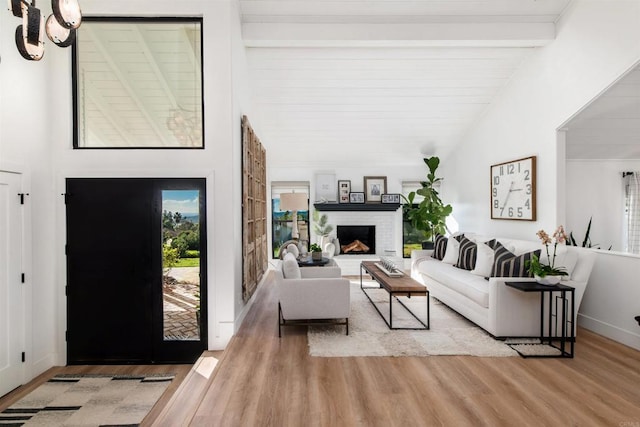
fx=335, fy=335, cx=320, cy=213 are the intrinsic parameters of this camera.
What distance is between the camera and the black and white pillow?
380 centimetres

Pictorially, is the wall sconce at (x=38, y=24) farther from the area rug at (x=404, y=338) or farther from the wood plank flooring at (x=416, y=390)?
the area rug at (x=404, y=338)

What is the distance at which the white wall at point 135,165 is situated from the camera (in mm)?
3420

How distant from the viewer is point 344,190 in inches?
306

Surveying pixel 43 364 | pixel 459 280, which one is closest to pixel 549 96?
pixel 459 280

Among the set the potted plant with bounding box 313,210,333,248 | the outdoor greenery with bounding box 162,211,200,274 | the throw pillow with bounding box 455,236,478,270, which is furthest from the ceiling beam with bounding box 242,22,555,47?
the potted plant with bounding box 313,210,333,248

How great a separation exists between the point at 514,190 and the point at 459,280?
6.22 feet

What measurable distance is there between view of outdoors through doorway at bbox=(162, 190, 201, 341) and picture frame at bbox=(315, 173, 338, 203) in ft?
14.3

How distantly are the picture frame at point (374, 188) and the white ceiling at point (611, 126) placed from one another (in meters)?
3.54

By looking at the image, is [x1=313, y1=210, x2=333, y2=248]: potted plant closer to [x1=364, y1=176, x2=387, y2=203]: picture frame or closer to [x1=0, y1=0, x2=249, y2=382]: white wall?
[x1=364, y1=176, x2=387, y2=203]: picture frame

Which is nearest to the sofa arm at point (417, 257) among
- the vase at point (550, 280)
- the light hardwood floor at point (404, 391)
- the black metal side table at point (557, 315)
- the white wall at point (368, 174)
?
the white wall at point (368, 174)

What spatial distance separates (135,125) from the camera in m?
3.62

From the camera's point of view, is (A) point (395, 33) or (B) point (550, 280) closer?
(B) point (550, 280)

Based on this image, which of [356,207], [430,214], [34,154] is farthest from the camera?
[356,207]

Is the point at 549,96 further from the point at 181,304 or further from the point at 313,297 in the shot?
the point at 181,304
